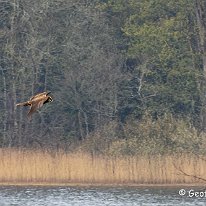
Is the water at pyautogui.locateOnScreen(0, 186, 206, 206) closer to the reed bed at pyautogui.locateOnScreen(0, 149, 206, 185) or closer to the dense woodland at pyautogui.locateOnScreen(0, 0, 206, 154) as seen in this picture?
the reed bed at pyautogui.locateOnScreen(0, 149, 206, 185)

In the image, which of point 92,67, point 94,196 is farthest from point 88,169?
point 92,67

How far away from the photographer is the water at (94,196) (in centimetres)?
2147

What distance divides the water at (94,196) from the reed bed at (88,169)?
21 centimetres

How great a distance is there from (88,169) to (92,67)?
696 centimetres

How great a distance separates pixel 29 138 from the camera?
94.8 ft

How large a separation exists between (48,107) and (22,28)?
8.11 feet

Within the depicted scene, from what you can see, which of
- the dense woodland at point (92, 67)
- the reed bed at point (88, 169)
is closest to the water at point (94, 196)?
the reed bed at point (88, 169)

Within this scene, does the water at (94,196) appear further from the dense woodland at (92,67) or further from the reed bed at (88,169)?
the dense woodland at (92,67)

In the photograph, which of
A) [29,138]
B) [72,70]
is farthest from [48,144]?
[72,70]

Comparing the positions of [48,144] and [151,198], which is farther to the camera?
[48,144]

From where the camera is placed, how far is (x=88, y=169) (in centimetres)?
2323

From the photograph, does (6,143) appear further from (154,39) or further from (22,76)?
(154,39)

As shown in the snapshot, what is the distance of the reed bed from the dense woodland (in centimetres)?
494

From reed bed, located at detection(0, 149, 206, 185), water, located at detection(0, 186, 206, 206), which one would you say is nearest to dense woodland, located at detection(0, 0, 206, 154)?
reed bed, located at detection(0, 149, 206, 185)
